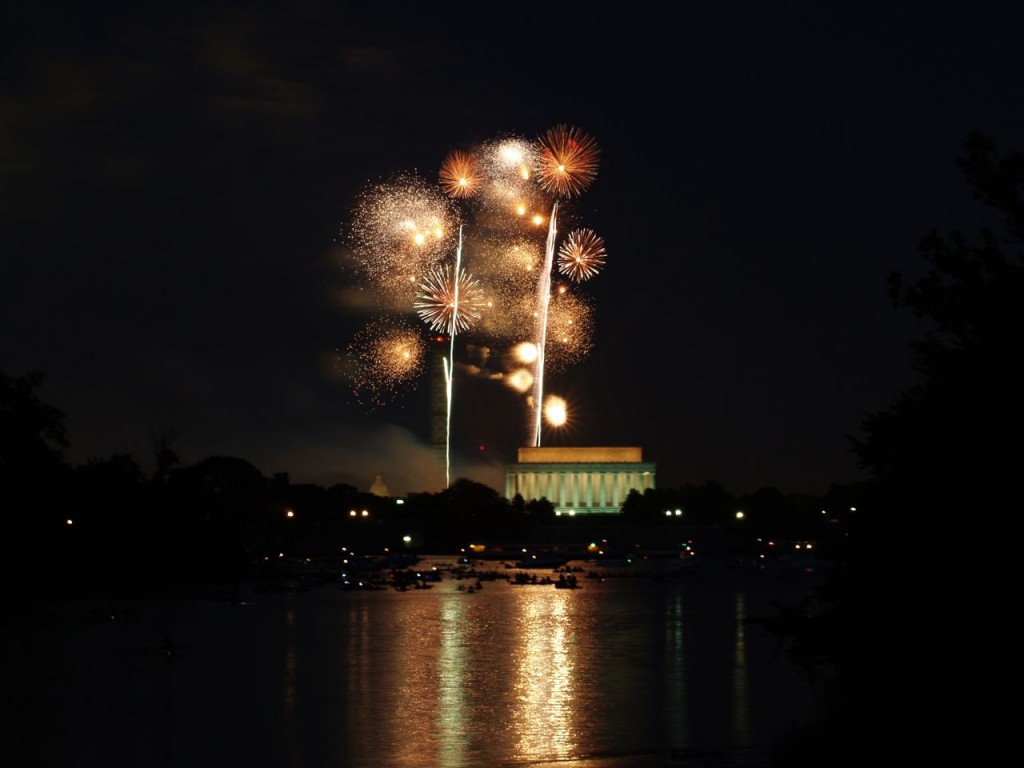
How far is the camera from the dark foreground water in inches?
1258

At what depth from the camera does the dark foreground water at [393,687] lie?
32.0 metres

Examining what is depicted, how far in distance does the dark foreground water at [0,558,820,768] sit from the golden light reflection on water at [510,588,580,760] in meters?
0.09

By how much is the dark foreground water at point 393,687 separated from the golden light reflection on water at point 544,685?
9cm

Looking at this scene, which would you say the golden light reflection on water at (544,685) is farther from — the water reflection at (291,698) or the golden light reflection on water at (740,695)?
the water reflection at (291,698)

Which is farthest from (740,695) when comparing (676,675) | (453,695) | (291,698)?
(291,698)

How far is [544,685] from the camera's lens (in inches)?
1722

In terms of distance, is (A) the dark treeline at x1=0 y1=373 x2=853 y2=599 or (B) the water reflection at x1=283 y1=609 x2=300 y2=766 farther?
(A) the dark treeline at x1=0 y1=373 x2=853 y2=599

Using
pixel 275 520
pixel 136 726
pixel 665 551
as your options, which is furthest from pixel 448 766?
pixel 665 551

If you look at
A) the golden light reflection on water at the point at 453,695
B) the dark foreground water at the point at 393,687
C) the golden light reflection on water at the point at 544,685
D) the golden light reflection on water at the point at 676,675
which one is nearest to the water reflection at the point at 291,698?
the dark foreground water at the point at 393,687

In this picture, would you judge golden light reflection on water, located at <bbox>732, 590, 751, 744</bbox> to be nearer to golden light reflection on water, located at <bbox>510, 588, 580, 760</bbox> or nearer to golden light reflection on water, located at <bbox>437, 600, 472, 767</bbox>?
golden light reflection on water, located at <bbox>510, 588, 580, 760</bbox>

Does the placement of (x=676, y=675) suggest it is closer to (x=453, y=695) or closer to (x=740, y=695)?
(x=740, y=695)

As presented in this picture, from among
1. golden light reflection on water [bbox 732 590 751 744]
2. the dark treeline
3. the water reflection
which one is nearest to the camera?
the water reflection

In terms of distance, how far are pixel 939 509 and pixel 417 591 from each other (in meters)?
79.4

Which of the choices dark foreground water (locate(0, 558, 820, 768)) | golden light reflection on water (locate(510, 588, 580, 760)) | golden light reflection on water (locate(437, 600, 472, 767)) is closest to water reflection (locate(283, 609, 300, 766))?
dark foreground water (locate(0, 558, 820, 768))
